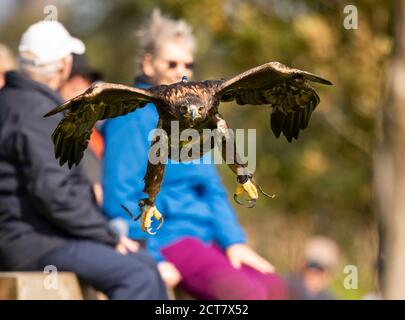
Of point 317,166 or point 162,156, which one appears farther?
point 317,166

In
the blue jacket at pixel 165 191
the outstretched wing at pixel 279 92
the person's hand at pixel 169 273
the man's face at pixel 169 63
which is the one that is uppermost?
the man's face at pixel 169 63

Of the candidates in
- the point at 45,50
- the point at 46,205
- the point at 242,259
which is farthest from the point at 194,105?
the point at 242,259

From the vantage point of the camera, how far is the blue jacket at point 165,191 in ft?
Answer: 19.9

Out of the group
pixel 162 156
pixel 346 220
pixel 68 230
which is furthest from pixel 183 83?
pixel 346 220

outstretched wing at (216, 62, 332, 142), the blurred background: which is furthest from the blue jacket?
the blurred background

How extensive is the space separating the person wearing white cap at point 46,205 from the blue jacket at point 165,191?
0.21m

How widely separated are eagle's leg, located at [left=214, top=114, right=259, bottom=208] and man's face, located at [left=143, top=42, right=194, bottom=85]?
2263 mm

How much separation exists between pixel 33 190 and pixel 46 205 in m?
0.11

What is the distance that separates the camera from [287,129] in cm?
419

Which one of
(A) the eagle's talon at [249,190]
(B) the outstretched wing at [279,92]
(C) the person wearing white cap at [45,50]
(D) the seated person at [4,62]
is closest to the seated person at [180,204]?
(C) the person wearing white cap at [45,50]

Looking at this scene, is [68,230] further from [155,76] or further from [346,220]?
[346,220]

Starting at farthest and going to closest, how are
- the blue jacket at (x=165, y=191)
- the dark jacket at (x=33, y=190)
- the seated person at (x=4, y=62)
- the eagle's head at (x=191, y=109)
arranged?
the seated person at (x=4, y=62)
the blue jacket at (x=165, y=191)
the dark jacket at (x=33, y=190)
the eagle's head at (x=191, y=109)

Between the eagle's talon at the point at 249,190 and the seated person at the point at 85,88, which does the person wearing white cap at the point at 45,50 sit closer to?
the seated person at the point at 85,88
